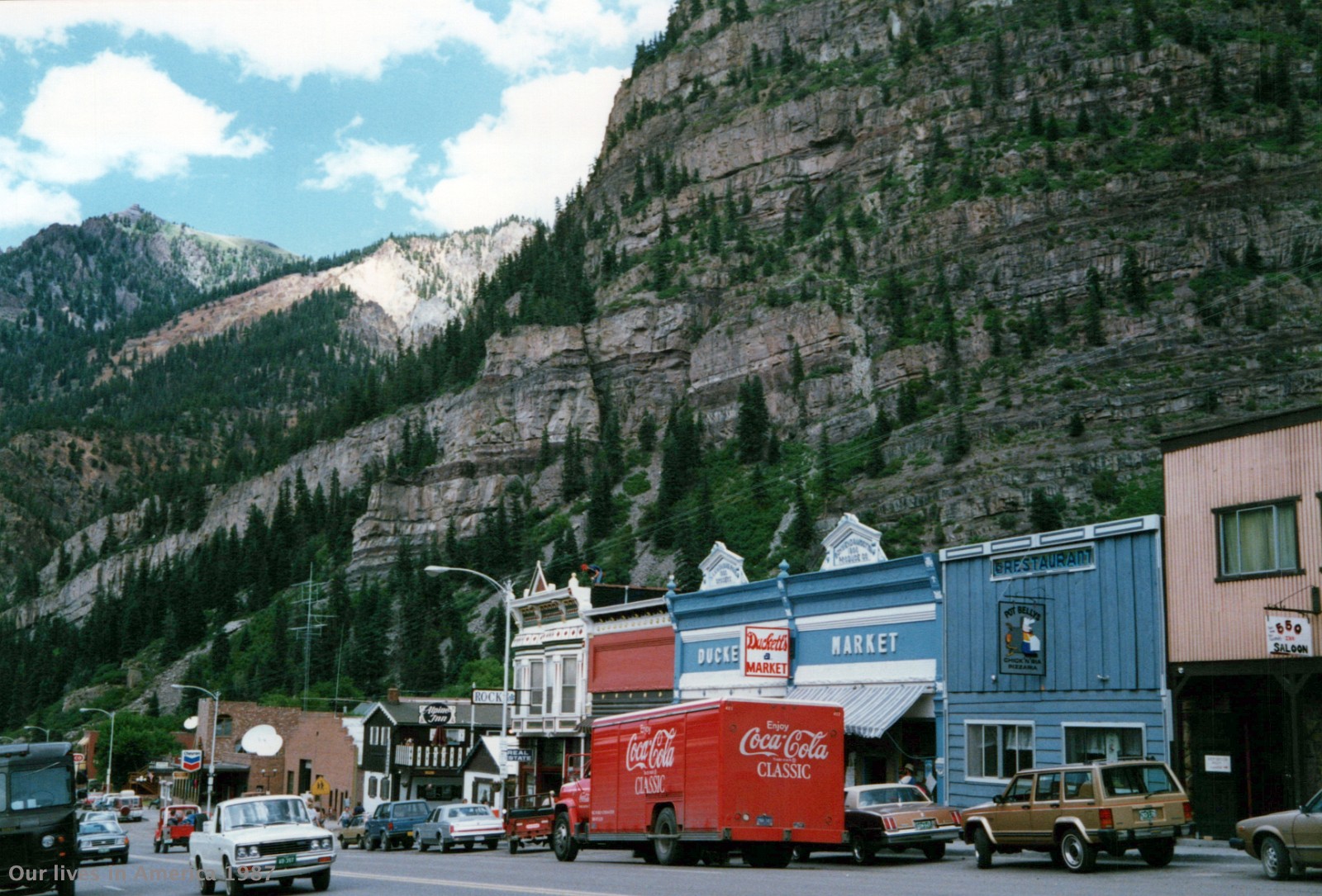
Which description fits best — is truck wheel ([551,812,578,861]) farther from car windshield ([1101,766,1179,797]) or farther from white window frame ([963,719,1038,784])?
car windshield ([1101,766,1179,797])

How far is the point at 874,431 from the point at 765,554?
58.5 feet

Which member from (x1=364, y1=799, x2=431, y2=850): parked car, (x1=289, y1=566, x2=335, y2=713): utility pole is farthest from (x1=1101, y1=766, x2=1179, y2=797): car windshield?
(x1=289, y1=566, x2=335, y2=713): utility pole

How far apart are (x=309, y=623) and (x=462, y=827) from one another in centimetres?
9010

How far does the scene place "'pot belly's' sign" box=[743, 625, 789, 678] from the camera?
4500 centimetres

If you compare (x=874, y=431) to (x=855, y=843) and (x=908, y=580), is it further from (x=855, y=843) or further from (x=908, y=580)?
(x=855, y=843)

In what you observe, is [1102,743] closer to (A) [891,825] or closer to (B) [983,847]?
(A) [891,825]

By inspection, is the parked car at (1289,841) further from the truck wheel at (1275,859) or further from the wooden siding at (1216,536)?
the wooden siding at (1216,536)

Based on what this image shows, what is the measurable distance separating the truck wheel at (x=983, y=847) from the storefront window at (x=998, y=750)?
8.89m

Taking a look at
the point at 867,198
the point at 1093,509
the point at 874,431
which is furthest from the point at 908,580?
the point at 867,198

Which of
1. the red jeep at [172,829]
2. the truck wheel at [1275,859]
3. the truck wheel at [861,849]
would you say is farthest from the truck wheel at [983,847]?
the red jeep at [172,829]

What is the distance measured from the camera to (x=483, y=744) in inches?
2921

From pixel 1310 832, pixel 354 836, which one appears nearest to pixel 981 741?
pixel 1310 832

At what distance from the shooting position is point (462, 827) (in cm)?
4672

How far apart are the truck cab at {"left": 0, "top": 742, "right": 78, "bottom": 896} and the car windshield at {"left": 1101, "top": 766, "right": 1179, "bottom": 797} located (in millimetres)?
19617
